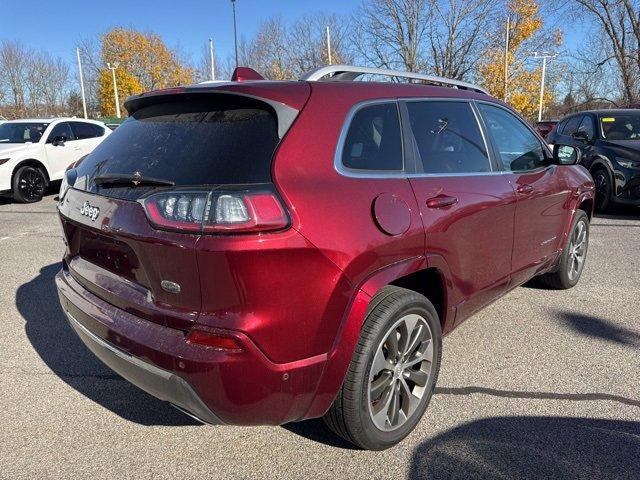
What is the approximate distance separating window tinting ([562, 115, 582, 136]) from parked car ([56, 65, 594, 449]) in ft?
25.2

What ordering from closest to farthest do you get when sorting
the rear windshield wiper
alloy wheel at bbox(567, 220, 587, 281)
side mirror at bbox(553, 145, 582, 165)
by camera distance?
the rear windshield wiper → side mirror at bbox(553, 145, 582, 165) → alloy wheel at bbox(567, 220, 587, 281)

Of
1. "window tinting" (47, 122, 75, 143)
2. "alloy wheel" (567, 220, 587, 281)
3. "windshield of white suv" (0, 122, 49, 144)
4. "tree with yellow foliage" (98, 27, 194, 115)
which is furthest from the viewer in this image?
"tree with yellow foliage" (98, 27, 194, 115)

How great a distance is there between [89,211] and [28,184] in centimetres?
964

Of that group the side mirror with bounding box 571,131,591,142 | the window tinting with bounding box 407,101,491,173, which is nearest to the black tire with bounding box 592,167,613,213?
the side mirror with bounding box 571,131,591,142

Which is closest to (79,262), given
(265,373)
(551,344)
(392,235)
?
(265,373)

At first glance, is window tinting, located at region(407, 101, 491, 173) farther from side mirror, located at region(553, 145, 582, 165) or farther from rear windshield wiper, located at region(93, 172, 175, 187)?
rear windshield wiper, located at region(93, 172, 175, 187)

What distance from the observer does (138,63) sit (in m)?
60.7

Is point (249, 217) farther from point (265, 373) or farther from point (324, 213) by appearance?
point (265, 373)

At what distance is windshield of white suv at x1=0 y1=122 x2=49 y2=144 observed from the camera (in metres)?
11.1

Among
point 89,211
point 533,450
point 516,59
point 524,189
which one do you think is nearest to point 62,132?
point 89,211

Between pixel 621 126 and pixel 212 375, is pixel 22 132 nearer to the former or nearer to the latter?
pixel 212 375

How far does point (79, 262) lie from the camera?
8.70 ft

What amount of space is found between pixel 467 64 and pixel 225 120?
115 feet

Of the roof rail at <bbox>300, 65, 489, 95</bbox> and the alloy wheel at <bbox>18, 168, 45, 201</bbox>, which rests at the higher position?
the roof rail at <bbox>300, 65, 489, 95</bbox>
